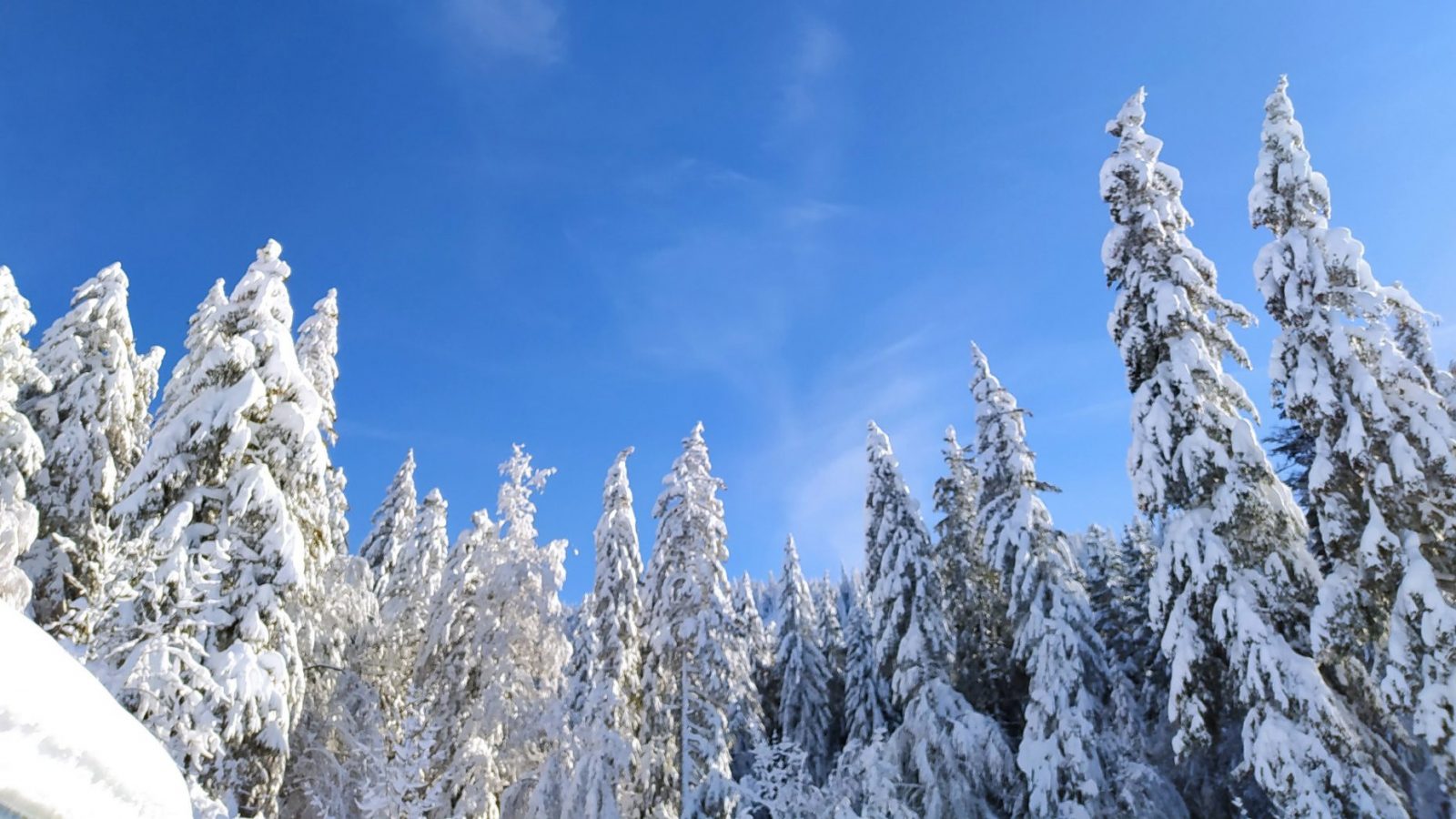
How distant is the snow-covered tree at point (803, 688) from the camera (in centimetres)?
3881

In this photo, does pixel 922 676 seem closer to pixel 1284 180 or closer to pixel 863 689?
pixel 863 689

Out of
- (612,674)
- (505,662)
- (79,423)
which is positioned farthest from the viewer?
(612,674)

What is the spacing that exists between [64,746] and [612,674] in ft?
80.5

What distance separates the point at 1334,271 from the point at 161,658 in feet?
67.8

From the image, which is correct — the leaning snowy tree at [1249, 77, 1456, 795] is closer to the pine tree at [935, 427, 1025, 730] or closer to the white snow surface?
the pine tree at [935, 427, 1025, 730]

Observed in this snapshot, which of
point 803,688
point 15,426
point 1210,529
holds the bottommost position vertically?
point 1210,529

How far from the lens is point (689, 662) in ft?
77.8

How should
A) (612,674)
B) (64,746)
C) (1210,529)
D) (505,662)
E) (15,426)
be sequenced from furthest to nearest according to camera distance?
1. (612,674)
2. (505,662)
3. (15,426)
4. (1210,529)
5. (64,746)

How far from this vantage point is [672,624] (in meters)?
24.4

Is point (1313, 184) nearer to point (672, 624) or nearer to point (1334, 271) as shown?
point (1334, 271)

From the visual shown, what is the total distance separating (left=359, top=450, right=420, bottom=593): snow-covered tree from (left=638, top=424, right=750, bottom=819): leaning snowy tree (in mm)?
16563

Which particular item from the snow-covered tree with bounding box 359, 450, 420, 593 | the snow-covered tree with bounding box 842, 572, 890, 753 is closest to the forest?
the snow-covered tree with bounding box 842, 572, 890, 753

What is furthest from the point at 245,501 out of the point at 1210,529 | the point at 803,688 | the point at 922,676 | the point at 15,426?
the point at 803,688

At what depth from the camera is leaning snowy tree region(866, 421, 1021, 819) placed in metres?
21.9
